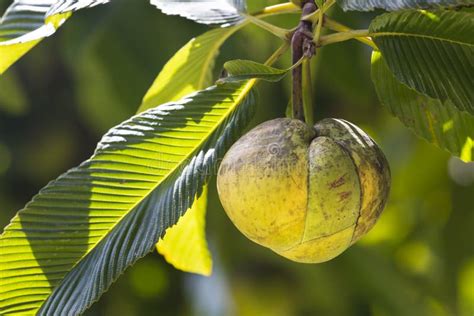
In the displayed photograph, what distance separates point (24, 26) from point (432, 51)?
58 cm

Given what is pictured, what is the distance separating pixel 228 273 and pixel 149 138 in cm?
159

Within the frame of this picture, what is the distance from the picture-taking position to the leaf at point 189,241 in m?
1.73

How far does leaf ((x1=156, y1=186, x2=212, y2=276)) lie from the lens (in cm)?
173

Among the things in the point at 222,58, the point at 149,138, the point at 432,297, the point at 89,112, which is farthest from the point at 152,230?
the point at 432,297

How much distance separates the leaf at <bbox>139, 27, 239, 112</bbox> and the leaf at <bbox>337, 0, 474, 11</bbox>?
0.39 meters

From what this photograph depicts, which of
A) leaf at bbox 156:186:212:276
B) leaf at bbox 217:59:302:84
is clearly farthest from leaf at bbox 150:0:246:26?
leaf at bbox 156:186:212:276

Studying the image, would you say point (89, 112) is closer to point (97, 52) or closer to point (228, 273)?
point (97, 52)

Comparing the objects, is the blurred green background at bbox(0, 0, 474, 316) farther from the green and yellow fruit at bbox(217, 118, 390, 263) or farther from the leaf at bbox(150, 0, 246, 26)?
the green and yellow fruit at bbox(217, 118, 390, 263)

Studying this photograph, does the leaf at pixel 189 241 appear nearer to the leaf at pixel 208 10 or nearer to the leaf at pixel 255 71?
the leaf at pixel 208 10

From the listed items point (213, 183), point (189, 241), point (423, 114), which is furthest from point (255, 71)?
point (213, 183)

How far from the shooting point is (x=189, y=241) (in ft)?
5.80

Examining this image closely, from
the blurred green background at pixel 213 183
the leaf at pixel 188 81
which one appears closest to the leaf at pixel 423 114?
the leaf at pixel 188 81

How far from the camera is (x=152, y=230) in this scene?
51.4 inches

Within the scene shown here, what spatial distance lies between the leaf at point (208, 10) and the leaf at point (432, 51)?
239 mm
